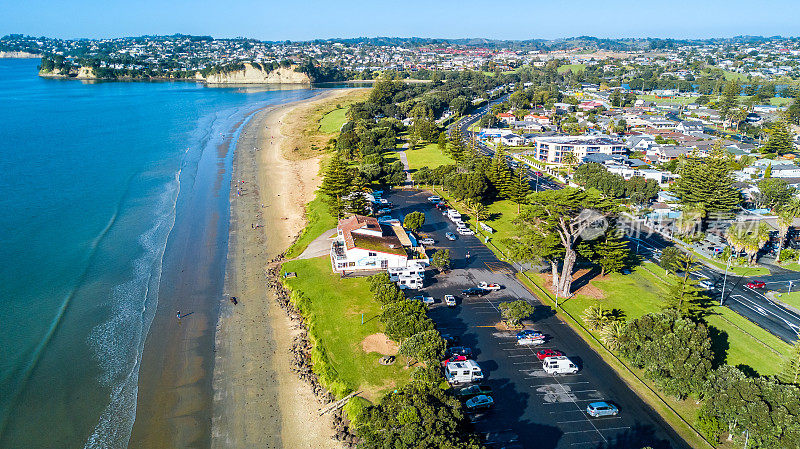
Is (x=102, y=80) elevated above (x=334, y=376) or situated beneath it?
elevated above

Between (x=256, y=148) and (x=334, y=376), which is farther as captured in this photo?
(x=256, y=148)

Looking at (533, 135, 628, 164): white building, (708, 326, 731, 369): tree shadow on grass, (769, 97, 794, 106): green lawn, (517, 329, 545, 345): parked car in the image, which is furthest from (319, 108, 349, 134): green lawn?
(769, 97, 794, 106): green lawn

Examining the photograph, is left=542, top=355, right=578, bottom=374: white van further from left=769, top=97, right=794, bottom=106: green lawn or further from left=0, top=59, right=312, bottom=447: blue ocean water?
left=769, top=97, right=794, bottom=106: green lawn

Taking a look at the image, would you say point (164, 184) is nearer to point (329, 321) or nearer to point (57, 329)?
point (57, 329)

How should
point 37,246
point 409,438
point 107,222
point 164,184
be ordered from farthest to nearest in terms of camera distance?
point 164,184 < point 107,222 < point 37,246 < point 409,438

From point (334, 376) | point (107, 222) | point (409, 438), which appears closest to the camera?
point (409, 438)

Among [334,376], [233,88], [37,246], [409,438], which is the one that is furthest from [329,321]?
[233,88]

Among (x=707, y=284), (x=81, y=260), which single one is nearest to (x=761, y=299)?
(x=707, y=284)

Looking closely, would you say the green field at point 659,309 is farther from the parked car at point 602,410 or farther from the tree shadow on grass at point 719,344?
the parked car at point 602,410
